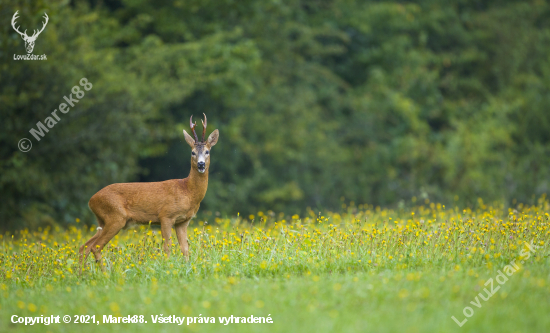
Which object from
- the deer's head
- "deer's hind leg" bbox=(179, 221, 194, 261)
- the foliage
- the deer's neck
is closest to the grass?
"deer's hind leg" bbox=(179, 221, 194, 261)

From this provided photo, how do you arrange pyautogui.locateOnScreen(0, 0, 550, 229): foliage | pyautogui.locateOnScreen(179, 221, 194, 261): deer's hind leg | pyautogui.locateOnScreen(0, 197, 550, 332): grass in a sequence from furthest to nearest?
pyautogui.locateOnScreen(0, 0, 550, 229): foliage, pyautogui.locateOnScreen(179, 221, 194, 261): deer's hind leg, pyautogui.locateOnScreen(0, 197, 550, 332): grass

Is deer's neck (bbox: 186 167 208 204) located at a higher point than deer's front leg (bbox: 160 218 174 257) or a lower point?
higher

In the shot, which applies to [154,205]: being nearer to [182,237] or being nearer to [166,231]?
[166,231]

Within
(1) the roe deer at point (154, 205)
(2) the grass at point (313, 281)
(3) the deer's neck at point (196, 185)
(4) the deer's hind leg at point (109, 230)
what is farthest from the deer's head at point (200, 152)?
(4) the deer's hind leg at point (109, 230)

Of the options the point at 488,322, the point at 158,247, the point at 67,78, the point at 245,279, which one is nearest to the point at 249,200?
the point at 67,78

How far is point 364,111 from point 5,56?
15108 mm

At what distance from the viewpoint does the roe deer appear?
7.67 meters

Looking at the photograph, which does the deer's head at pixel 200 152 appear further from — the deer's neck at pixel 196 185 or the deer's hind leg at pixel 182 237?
the deer's hind leg at pixel 182 237

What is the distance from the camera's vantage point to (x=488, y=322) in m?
4.77

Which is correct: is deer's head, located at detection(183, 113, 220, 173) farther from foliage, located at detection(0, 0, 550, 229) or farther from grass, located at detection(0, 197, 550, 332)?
foliage, located at detection(0, 0, 550, 229)

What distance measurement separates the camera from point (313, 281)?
6133 mm

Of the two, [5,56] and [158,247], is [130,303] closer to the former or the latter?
[158,247]

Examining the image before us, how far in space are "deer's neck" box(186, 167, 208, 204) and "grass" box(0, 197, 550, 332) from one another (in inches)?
20.8

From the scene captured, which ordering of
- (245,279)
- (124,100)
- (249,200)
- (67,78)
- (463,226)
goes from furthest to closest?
(249,200) < (124,100) < (67,78) < (463,226) < (245,279)
